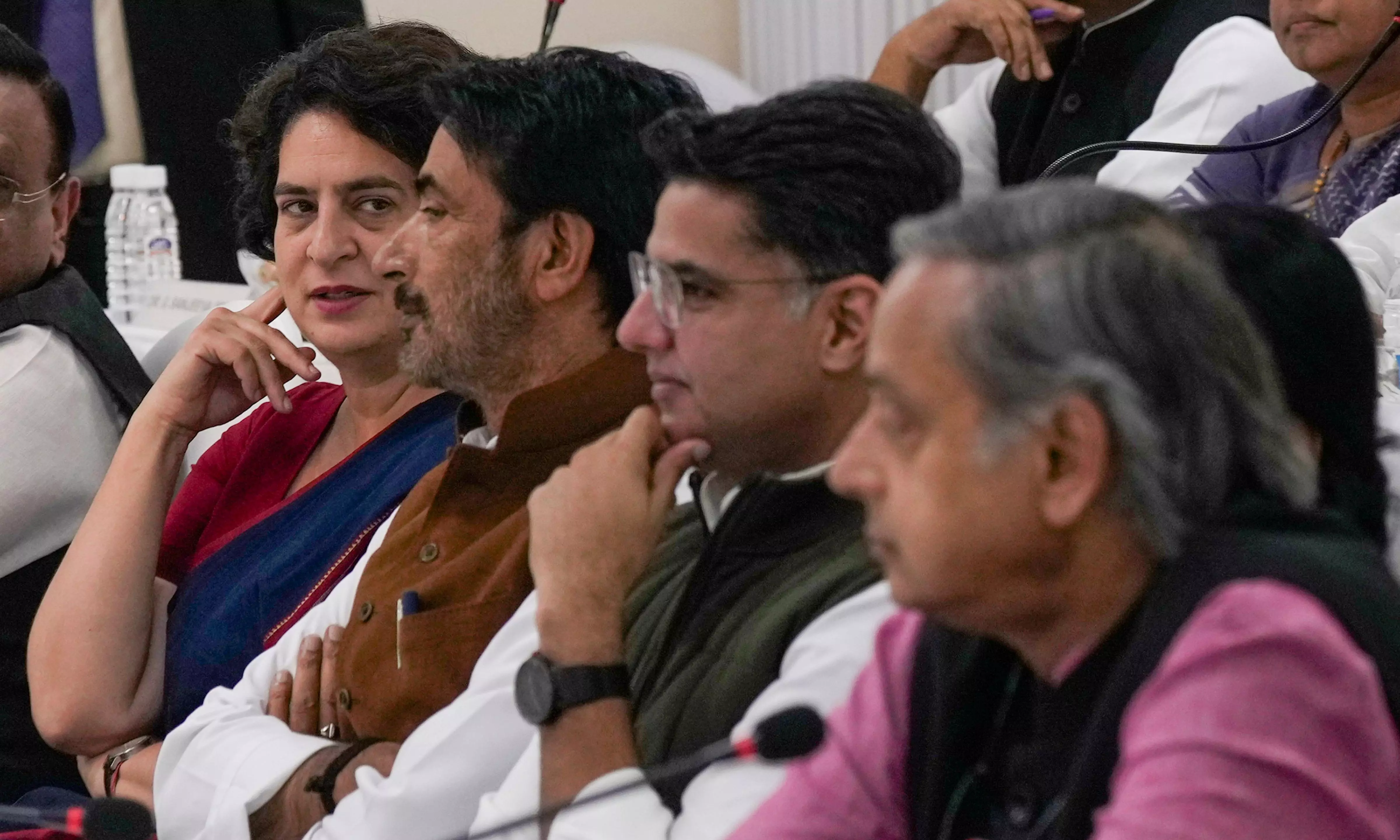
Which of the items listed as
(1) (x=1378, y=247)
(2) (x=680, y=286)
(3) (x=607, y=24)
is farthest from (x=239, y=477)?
(3) (x=607, y=24)

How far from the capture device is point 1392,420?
134 centimetres

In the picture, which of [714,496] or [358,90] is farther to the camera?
[358,90]

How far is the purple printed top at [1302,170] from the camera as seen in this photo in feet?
6.90

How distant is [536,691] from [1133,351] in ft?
1.94

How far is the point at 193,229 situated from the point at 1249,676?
3760mm

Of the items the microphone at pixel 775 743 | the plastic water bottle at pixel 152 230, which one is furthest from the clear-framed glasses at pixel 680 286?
the plastic water bottle at pixel 152 230

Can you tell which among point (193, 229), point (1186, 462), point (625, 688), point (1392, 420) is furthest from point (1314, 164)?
point (193, 229)

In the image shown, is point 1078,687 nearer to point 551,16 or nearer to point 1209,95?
point 1209,95

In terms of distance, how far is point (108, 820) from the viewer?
1.04m

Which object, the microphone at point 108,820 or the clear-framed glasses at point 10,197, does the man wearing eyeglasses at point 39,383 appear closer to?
the clear-framed glasses at point 10,197

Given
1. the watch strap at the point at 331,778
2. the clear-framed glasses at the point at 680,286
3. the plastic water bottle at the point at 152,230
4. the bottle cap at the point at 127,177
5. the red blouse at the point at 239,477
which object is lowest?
the plastic water bottle at the point at 152,230

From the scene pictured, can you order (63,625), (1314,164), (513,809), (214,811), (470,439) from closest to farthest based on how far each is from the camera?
(513,809) → (214,811) → (470,439) → (63,625) → (1314,164)

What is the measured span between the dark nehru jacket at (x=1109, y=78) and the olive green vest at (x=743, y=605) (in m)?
1.58

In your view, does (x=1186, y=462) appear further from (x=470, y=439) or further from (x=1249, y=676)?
(x=470, y=439)
